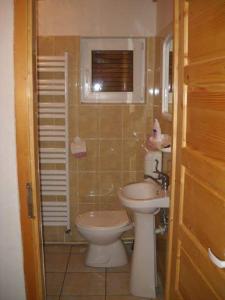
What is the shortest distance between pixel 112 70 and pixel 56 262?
192cm

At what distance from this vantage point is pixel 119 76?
293 cm

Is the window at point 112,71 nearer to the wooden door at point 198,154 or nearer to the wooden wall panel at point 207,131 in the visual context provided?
the wooden door at point 198,154

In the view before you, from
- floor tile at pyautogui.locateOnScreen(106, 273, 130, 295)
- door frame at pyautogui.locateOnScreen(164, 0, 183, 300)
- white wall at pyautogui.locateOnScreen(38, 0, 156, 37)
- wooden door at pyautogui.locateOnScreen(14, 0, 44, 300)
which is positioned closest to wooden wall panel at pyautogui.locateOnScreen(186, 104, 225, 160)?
door frame at pyautogui.locateOnScreen(164, 0, 183, 300)

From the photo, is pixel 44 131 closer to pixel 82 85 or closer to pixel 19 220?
pixel 82 85

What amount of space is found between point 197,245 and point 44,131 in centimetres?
204

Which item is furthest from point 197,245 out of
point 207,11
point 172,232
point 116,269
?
point 116,269

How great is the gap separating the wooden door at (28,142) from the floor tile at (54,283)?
1.05 m

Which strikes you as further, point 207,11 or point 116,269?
point 116,269

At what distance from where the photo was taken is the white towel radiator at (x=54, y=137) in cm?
282

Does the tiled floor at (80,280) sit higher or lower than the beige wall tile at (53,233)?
lower

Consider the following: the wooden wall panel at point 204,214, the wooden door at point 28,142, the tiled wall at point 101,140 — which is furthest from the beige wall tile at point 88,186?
the wooden wall panel at point 204,214

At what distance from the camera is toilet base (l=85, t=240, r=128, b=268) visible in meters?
2.73

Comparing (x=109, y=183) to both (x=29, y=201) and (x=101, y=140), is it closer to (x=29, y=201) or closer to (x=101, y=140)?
(x=101, y=140)

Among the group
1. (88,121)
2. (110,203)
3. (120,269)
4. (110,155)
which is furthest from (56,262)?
(88,121)
